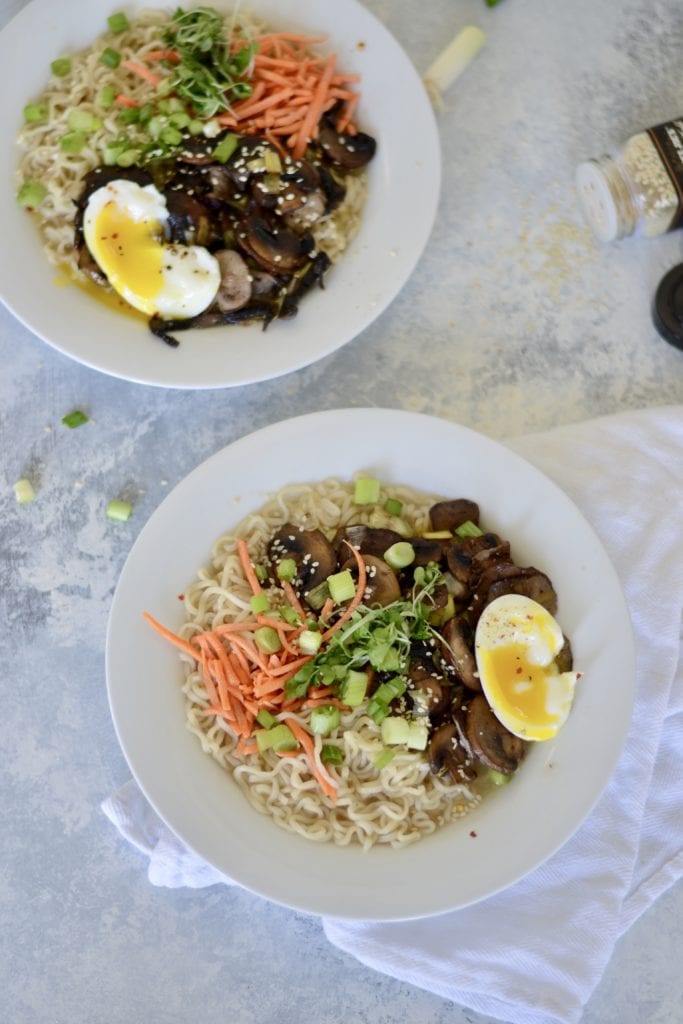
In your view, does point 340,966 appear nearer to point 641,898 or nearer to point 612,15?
point 641,898

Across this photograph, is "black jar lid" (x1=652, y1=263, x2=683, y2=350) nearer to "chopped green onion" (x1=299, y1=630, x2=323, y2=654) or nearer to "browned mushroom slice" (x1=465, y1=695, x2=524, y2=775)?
"browned mushroom slice" (x1=465, y1=695, x2=524, y2=775)

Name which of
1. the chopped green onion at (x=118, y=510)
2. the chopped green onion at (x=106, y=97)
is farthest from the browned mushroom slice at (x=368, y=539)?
the chopped green onion at (x=106, y=97)

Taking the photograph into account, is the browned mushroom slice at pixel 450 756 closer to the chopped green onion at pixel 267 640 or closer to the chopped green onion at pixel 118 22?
the chopped green onion at pixel 267 640

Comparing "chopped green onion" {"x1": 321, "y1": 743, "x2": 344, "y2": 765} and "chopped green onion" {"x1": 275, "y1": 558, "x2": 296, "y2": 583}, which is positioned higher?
"chopped green onion" {"x1": 275, "y1": 558, "x2": 296, "y2": 583}

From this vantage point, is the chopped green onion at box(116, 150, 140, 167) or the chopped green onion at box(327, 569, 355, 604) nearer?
the chopped green onion at box(327, 569, 355, 604)


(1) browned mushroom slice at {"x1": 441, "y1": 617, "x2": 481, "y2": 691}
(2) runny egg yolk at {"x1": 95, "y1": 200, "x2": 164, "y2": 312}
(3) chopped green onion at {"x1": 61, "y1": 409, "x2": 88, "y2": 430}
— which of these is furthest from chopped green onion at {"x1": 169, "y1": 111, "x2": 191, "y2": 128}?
(1) browned mushroom slice at {"x1": 441, "y1": 617, "x2": 481, "y2": 691}

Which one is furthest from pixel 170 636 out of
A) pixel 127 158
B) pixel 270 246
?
pixel 127 158

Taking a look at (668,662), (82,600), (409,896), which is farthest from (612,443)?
(82,600)
